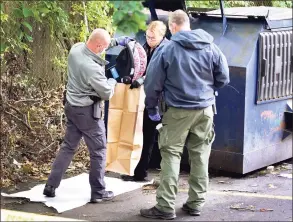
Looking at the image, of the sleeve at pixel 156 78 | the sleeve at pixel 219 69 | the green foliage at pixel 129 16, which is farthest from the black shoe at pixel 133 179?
the green foliage at pixel 129 16

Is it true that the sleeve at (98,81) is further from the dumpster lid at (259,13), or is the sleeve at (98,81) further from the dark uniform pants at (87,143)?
the dumpster lid at (259,13)

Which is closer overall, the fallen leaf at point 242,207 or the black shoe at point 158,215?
the black shoe at point 158,215

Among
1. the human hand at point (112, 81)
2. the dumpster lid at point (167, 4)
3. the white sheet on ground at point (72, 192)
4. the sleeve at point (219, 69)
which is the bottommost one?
the white sheet on ground at point (72, 192)

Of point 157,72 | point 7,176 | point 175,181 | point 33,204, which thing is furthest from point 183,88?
point 7,176

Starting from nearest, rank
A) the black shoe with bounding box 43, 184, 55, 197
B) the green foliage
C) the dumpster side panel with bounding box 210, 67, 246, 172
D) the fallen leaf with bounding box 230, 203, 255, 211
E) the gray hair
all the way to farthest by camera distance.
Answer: the green foliage → the gray hair → the fallen leaf with bounding box 230, 203, 255, 211 → the black shoe with bounding box 43, 184, 55, 197 → the dumpster side panel with bounding box 210, 67, 246, 172

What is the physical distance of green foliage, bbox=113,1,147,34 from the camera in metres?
4.19

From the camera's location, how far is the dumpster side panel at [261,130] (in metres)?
7.23

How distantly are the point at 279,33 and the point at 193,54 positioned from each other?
6.50ft

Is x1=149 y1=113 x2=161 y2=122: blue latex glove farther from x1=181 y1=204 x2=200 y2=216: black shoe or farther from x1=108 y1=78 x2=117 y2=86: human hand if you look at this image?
x1=181 y1=204 x2=200 y2=216: black shoe

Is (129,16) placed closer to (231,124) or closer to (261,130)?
(231,124)

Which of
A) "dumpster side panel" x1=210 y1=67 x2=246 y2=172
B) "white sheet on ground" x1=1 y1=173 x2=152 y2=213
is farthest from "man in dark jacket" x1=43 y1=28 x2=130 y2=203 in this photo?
"dumpster side panel" x1=210 y1=67 x2=246 y2=172

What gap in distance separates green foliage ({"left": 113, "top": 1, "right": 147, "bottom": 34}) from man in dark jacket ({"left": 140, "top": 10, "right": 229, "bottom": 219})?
1611mm

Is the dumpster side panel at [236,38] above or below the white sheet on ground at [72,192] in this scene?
above

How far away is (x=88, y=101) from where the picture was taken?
252 inches
